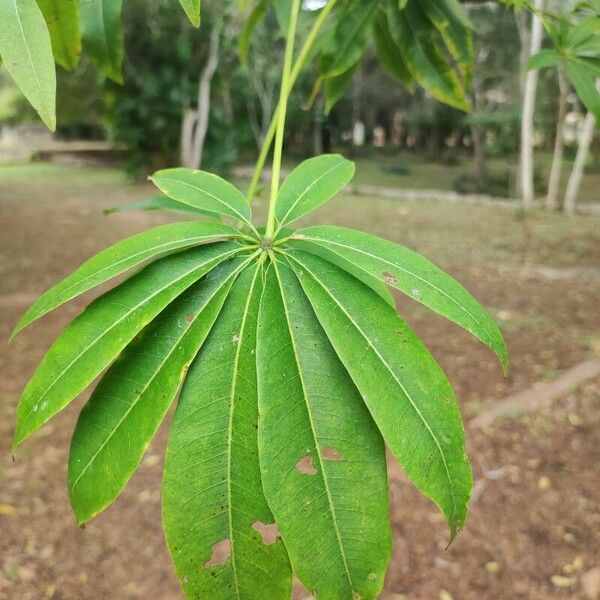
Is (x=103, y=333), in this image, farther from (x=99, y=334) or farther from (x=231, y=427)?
(x=231, y=427)

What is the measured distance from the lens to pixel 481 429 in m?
2.57

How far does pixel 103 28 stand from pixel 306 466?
76cm

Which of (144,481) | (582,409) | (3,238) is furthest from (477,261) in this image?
(3,238)

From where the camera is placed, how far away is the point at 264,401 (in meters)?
0.46

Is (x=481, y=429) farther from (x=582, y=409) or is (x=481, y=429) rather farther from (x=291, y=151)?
(x=291, y=151)

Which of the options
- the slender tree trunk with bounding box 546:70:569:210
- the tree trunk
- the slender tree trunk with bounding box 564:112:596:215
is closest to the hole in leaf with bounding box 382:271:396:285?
the slender tree trunk with bounding box 564:112:596:215

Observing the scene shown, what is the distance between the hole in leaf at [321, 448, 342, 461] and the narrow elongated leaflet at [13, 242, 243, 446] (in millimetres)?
165

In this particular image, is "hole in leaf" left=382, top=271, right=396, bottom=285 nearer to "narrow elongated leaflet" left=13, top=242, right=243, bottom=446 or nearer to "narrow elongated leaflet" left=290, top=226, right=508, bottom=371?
"narrow elongated leaflet" left=290, top=226, right=508, bottom=371

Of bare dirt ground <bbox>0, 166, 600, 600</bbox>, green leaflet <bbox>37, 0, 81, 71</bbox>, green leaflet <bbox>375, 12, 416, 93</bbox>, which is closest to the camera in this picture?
green leaflet <bbox>37, 0, 81, 71</bbox>

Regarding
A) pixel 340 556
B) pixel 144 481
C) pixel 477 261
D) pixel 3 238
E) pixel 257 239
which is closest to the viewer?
pixel 340 556

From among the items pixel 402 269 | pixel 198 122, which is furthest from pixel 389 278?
pixel 198 122

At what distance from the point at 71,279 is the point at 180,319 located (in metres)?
0.09

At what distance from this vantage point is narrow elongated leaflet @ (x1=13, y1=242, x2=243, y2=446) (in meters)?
0.45

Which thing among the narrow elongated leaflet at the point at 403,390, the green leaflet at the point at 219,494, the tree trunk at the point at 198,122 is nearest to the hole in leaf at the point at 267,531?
the green leaflet at the point at 219,494
